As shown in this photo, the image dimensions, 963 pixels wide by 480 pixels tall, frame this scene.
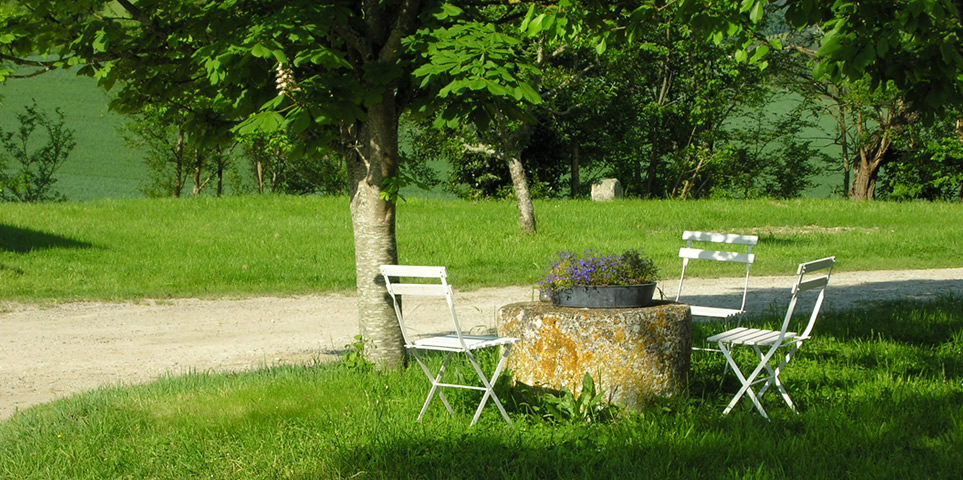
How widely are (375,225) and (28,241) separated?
10957 mm

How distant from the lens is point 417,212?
67.4 feet

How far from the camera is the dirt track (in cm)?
770

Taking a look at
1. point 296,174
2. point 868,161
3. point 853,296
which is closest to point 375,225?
point 853,296

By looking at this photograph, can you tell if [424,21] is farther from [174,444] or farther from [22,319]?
[22,319]

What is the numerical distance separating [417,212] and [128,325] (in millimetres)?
10877

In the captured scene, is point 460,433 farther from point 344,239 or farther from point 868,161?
point 868,161

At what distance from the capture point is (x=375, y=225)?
6.55 meters

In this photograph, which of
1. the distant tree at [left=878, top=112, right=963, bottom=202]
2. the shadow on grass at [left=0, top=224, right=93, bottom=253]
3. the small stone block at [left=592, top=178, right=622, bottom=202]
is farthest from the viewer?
the distant tree at [left=878, top=112, right=963, bottom=202]

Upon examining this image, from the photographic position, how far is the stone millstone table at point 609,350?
5379 millimetres

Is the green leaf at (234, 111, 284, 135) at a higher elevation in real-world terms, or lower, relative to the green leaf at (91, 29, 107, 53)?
lower

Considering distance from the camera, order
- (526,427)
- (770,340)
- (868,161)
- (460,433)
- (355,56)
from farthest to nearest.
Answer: (868,161) → (355,56) → (770,340) → (526,427) → (460,433)

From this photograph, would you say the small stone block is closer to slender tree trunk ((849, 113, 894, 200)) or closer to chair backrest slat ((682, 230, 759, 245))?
slender tree trunk ((849, 113, 894, 200))

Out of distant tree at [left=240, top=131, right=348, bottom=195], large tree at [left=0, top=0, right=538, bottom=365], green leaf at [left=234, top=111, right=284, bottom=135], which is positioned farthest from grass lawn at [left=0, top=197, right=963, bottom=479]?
distant tree at [left=240, top=131, right=348, bottom=195]

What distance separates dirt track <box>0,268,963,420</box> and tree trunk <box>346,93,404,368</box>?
1614 mm
